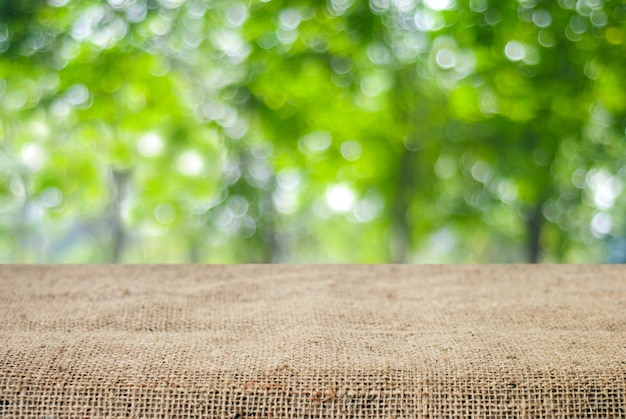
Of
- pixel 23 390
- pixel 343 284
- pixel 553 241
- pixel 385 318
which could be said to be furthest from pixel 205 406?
pixel 553 241

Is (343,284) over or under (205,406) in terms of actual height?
under

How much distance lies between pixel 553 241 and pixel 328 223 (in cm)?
84

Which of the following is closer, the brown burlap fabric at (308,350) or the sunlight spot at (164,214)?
the brown burlap fabric at (308,350)

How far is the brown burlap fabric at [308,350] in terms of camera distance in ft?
2.08

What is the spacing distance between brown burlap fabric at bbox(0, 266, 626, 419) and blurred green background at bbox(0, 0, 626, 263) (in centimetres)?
133

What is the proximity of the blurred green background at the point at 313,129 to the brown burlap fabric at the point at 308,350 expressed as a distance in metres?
1.33

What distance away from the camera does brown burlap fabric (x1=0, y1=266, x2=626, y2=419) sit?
0.63 m

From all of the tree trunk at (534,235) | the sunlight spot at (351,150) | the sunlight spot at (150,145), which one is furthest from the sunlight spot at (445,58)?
the sunlight spot at (150,145)

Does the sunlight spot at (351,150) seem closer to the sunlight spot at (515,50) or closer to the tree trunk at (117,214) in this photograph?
the sunlight spot at (515,50)

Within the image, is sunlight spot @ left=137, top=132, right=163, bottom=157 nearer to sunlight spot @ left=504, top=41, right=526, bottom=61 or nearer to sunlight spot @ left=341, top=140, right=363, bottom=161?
sunlight spot @ left=341, top=140, right=363, bottom=161

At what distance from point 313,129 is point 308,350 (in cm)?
169

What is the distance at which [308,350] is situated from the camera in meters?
0.71

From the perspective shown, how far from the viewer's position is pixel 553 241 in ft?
8.50

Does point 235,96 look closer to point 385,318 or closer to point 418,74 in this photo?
point 418,74
